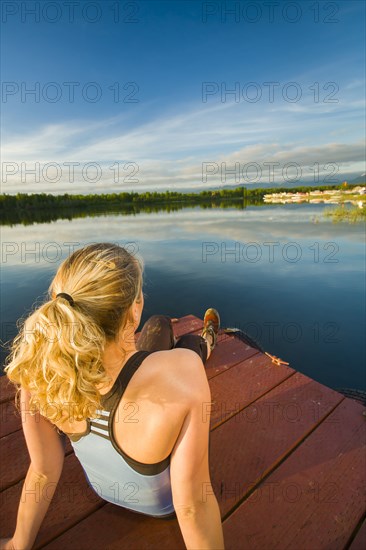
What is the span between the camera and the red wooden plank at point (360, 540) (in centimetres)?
145

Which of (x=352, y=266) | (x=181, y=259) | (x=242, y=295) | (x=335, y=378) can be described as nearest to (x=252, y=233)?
(x=181, y=259)

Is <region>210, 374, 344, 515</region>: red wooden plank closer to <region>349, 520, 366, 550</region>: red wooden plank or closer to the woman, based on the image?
<region>349, 520, 366, 550</region>: red wooden plank

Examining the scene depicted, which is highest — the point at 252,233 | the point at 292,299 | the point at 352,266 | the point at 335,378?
the point at 252,233

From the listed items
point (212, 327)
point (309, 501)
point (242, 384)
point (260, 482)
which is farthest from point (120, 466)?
point (212, 327)

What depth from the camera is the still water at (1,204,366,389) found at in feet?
20.2

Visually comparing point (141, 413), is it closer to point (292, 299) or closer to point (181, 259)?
point (292, 299)

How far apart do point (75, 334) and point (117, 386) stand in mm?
302

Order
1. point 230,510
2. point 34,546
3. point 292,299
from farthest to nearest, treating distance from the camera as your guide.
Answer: point 292,299 < point 230,510 < point 34,546

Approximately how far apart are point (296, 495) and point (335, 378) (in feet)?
13.9

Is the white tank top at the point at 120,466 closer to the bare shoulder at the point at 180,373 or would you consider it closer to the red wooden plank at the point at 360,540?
the bare shoulder at the point at 180,373

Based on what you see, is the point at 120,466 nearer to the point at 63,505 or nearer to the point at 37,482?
the point at 37,482

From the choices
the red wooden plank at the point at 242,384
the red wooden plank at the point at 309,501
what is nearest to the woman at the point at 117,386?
the red wooden plank at the point at 309,501

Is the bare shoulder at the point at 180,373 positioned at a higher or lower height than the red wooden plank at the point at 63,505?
higher

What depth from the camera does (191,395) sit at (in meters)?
Result: 1.03
